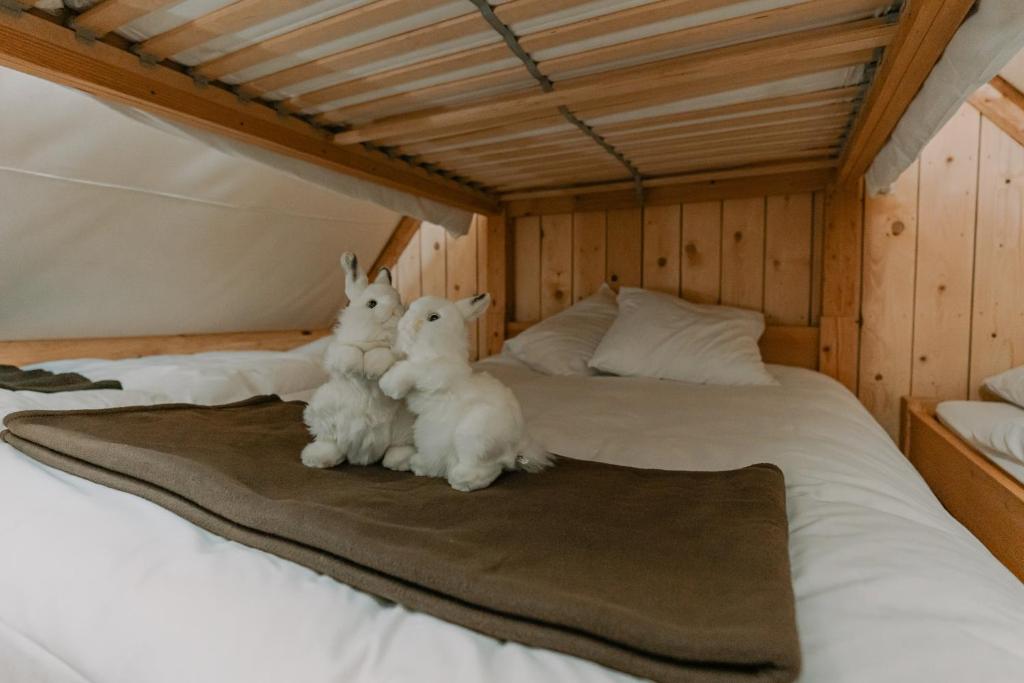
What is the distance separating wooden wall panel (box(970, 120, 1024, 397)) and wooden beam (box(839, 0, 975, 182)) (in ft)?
2.19

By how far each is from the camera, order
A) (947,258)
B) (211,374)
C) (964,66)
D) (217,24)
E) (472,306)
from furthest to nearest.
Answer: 1. (947,258)
2. (211,374)
3. (217,24)
4. (964,66)
5. (472,306)

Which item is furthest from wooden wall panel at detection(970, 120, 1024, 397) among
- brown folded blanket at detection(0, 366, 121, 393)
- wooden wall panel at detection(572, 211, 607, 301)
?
brown folded blanket at detection(0, 366, 121, 393)

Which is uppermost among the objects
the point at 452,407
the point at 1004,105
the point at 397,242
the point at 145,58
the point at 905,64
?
the point at 1004,105

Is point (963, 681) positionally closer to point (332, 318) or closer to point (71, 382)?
point (71, 382)

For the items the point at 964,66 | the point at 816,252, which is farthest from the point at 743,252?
the point at 964,66

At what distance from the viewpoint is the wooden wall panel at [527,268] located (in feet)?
8.89

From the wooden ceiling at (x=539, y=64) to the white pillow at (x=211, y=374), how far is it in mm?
800

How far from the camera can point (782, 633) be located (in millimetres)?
383

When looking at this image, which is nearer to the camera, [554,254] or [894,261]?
[894,261]

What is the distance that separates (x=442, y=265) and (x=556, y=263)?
71cm

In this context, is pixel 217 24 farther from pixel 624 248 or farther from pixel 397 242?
pixel 397 242

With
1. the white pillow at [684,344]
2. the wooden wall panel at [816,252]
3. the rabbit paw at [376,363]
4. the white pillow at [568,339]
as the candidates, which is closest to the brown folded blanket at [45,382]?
the rabbit paw at [376,363]

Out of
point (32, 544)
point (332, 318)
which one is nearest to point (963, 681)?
point (32, 544)

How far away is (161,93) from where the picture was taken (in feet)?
4.16
